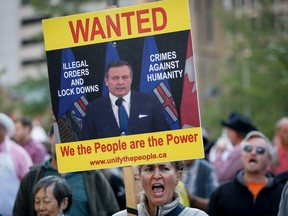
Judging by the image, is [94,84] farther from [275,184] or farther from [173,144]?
[275,184]

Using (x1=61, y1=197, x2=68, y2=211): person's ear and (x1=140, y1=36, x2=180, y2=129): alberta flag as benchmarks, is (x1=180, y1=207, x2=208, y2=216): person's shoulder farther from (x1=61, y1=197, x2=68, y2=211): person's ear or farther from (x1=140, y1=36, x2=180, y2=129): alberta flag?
(x1=61, y1=197, x2=68, y2=211): person's ear

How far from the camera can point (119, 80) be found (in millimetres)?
7078

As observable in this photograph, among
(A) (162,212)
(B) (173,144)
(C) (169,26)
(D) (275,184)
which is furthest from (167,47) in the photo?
(D) (275,184)

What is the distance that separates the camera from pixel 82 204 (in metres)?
9.60

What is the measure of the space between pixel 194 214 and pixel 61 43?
1.45 m

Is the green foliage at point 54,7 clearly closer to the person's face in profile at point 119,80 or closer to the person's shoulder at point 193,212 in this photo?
the person's face in profile at point 119,80

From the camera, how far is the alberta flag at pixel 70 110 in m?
7.16

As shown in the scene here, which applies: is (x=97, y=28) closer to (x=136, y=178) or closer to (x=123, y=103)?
(x=123, y=103)

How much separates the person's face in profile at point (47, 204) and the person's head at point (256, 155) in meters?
2.77

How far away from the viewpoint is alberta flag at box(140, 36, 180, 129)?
6.97m

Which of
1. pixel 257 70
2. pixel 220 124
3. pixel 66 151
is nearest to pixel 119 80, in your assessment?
pixel 66 151

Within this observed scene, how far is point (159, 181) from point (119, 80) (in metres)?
0.73

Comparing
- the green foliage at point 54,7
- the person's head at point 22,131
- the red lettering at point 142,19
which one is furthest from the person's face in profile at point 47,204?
the green foliage at point 54,7

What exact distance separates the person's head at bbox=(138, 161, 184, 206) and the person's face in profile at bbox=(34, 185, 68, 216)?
61.3 inches
